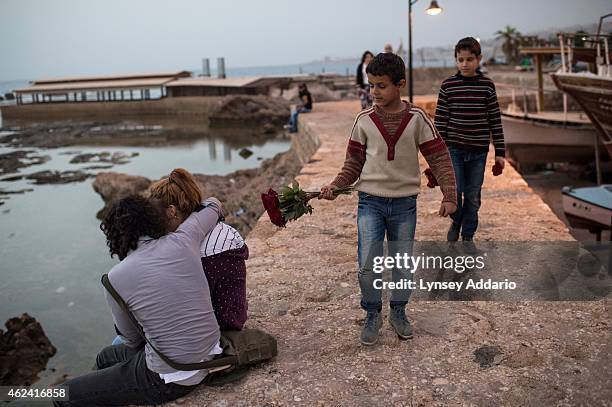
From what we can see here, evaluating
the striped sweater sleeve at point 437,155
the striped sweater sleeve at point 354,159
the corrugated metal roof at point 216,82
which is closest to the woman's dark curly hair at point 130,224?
the striped sweater sleeve at point 354,159

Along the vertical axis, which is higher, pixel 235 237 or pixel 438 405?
pixel 235 237

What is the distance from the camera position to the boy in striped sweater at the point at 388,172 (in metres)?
3.14

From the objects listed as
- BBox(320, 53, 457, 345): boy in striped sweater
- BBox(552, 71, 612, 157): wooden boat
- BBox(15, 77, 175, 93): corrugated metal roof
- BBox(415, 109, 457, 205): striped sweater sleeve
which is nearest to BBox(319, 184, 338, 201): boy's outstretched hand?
BBox(320, 53, 457, 345): boy in striped sweater

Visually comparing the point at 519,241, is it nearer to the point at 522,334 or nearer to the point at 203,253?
the point at 522,334

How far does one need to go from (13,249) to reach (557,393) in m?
13.8

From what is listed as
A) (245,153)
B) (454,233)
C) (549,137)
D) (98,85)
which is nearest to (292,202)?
(454,233)

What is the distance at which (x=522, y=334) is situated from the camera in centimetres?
342

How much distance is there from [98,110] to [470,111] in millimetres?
48047

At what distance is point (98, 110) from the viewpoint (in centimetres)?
4825

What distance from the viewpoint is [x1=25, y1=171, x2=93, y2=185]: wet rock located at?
21.8 meters

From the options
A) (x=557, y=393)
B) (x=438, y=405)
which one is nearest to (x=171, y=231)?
(x=438, y=405)

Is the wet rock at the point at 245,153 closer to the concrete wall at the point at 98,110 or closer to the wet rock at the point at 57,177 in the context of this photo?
the wet rock at the point at 57,177

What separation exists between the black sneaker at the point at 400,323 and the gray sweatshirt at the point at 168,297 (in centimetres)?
113

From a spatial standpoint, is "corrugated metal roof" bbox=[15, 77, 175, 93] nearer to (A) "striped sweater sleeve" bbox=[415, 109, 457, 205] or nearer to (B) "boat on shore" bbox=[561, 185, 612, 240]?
(B) "boat on shore" bbox=[561, 185, 612, 240]
